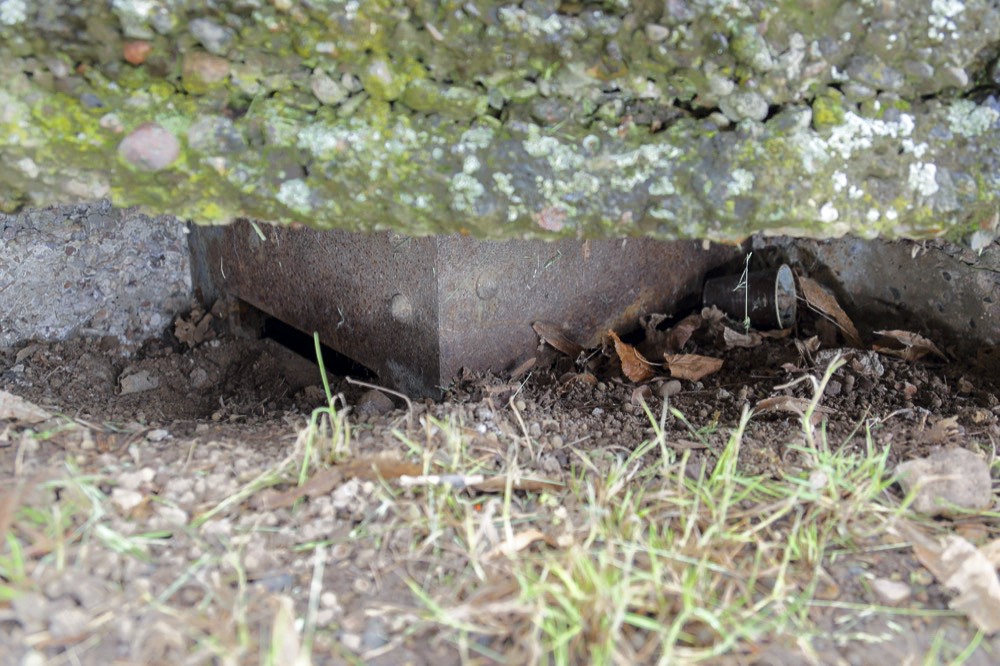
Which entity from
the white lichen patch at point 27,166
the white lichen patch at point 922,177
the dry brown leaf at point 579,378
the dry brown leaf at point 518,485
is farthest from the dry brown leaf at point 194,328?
the white lichen patch at point 922,177

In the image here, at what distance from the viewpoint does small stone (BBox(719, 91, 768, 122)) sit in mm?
1305

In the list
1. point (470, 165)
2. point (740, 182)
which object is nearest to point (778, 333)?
point (740, 182)

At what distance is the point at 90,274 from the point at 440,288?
1.11 meters

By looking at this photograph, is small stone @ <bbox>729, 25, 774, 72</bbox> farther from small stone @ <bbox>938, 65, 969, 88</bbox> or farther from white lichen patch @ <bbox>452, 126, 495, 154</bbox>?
white lichen patch @ <bbox>452, 126, 495, 154</bbox>

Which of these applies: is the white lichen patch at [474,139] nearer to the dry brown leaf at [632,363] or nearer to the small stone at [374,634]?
the small stone at [374,634]

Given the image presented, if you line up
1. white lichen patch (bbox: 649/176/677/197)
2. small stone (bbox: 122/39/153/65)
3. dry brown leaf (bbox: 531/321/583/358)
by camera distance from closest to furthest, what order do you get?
small stone (bbox: 122/39/153/65)
white lichen patch (bbox: 649/176/677/197)
dry brown leaf (bbox: 531/321/583/358)

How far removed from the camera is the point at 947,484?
4.43ft

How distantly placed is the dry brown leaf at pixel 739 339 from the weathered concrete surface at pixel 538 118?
901 millimetres

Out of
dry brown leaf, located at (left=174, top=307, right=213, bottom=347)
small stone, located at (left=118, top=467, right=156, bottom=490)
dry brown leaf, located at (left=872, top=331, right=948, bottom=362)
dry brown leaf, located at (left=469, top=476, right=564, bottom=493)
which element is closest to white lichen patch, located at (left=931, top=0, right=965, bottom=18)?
dry brown leaf, located at (left=469, top=476, right=564, bottom=493)

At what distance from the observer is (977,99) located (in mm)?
1335

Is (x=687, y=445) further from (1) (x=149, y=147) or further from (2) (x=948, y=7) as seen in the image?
(1) (x=149, y=147)

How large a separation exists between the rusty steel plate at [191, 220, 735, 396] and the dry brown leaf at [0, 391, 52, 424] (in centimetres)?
85

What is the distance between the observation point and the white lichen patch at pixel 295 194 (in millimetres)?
1324

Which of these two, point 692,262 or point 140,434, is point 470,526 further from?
point 692,262
